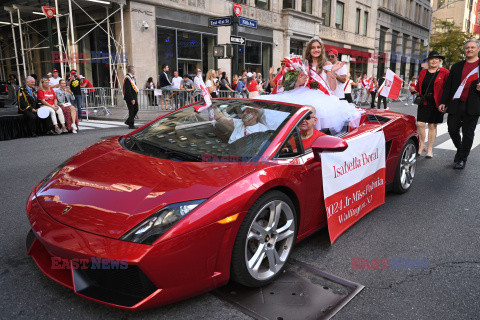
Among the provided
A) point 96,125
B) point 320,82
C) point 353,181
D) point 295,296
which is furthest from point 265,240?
point 96,125

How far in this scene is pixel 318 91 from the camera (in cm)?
450

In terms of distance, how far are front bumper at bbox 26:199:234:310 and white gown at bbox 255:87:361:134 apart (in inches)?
75.6

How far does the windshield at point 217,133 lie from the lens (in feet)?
9.21

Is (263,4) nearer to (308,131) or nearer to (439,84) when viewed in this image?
(439,84)

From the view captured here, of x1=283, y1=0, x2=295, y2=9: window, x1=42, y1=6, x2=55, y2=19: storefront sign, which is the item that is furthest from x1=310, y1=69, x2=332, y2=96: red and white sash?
x1=283, y1=0, x2=295, y2=9: window

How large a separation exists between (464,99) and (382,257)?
14.4 ft

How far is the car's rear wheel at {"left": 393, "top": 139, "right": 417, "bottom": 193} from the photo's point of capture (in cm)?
459

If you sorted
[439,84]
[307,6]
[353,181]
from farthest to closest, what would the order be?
[307,6], [439,84], [353,181]

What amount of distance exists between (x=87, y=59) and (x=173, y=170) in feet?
56.6

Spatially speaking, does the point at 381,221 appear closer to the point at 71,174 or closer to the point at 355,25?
the point at 71,174

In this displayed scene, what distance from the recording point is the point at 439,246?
11.0 ft

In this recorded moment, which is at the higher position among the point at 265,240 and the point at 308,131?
the point at 308,131

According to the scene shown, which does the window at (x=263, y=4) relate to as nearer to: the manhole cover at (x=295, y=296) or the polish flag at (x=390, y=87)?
the polish flag at (x=390, y=87)

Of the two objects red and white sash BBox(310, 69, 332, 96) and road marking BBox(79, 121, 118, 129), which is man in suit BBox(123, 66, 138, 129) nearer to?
road marking BBox(79, 121, 118, 129)
